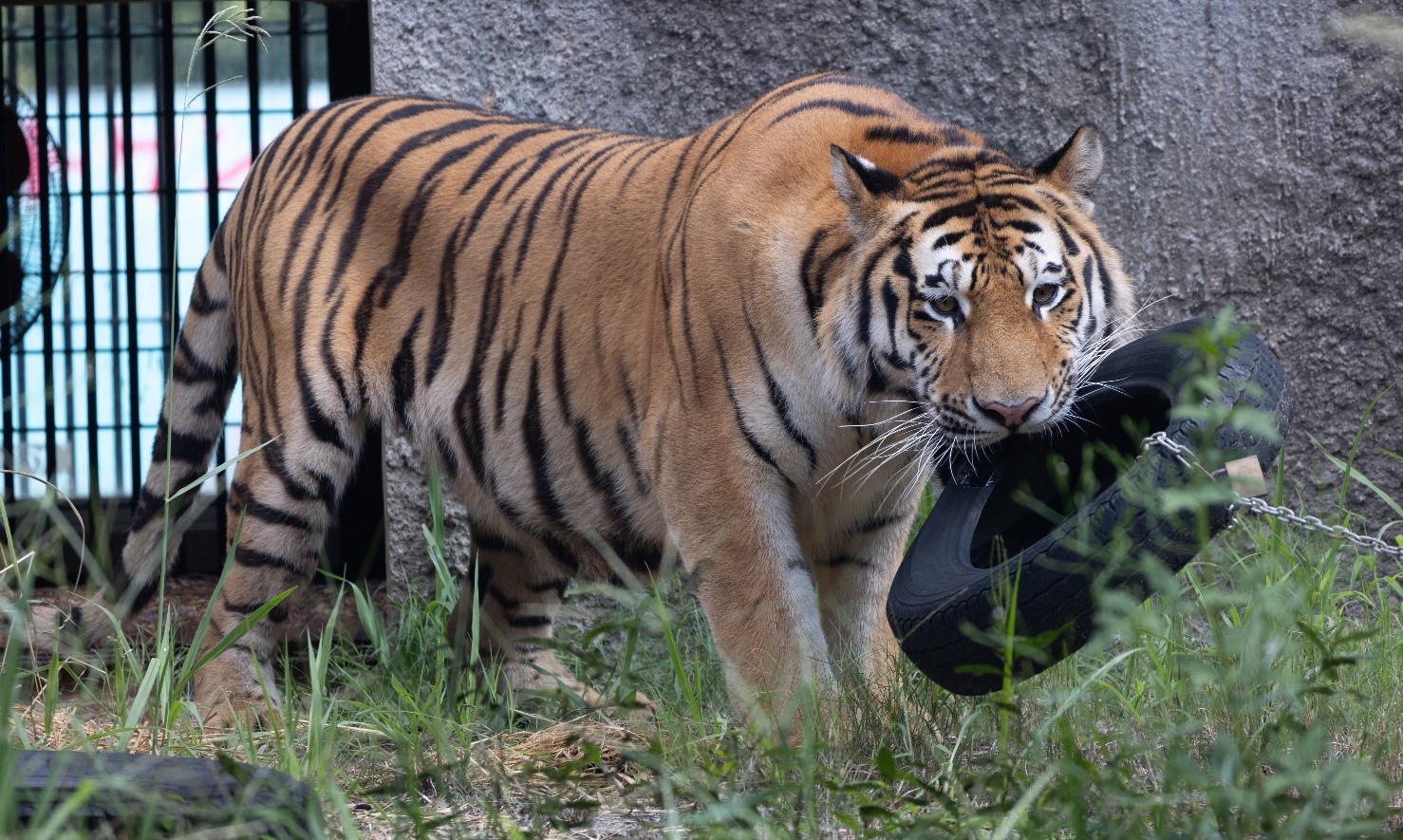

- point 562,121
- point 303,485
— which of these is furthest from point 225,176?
point 303,485

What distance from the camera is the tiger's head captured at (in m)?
2.48

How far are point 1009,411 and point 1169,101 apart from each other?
1.94 meters

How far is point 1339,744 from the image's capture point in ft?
7.37

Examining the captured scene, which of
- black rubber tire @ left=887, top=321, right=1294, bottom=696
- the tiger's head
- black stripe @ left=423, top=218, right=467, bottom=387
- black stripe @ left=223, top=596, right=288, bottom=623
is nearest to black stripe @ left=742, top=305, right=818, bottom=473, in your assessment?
the tiger's head

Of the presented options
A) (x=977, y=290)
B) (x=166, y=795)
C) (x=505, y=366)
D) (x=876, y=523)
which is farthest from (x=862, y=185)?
(x=166, y=795)

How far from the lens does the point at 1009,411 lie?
7.96 ft

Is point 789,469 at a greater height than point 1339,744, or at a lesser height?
greater

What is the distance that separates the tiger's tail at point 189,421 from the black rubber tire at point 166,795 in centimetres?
196

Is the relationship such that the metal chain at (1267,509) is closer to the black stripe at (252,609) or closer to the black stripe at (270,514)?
the black stripe at (270,514)

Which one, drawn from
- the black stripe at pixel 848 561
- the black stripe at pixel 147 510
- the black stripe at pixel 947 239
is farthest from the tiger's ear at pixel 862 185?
the black stripe at pixel 147 510

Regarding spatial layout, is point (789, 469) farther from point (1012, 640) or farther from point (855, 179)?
point (1012, 640)

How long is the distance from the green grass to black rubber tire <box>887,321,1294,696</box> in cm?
9

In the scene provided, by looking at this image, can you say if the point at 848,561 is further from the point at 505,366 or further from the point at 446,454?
the point at 446,454

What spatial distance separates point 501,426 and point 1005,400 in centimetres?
140
